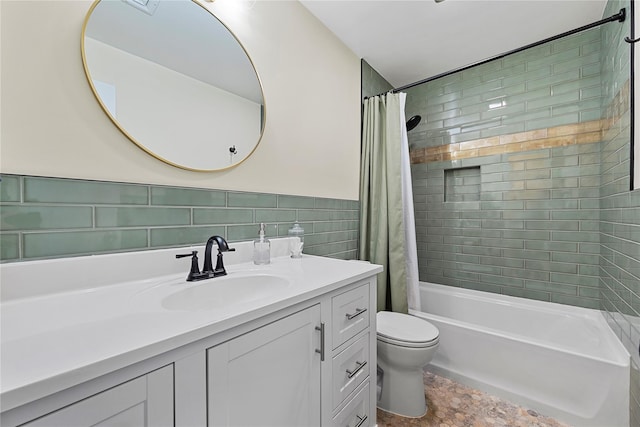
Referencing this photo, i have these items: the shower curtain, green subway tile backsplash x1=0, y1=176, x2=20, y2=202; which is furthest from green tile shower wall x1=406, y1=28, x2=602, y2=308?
green subway tile backsplash x1=0, y1=176, x2=20, y2=202

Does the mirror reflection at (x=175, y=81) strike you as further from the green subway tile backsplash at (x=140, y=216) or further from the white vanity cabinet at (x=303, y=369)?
the white vanity cabinet at (x=303, y=369)

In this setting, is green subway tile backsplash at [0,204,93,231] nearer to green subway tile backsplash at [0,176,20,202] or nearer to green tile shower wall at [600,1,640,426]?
green subway tile backsplash at [0,176,20,202]

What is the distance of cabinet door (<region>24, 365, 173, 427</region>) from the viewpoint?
1.44ft

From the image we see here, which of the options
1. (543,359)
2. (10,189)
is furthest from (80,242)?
(543,359)

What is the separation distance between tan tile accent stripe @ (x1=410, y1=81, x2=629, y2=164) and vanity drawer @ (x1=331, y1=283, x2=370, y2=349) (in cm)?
175

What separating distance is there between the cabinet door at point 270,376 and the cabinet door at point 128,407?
0.32 feet

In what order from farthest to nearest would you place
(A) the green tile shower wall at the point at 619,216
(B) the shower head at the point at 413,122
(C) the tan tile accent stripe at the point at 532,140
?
(B) the shower head at the point at 413,122 < (C) the tan tile accent stripe at the point at 532,140 < (A) the green tile shower wall at the point at 619,216

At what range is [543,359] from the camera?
1528mm

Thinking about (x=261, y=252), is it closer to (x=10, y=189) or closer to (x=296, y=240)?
(x=296, y=240)

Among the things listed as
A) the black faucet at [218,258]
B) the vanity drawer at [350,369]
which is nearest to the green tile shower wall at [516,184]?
the vanity drawer at [350,369]

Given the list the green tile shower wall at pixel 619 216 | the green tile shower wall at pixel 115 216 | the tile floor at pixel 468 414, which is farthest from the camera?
the tile floor at pixel 468 414

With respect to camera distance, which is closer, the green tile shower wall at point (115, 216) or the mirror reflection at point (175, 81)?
the green tile shower wall at point (115, 216)

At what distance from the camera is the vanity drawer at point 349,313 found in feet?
3.37

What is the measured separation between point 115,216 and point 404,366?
1.57 m
